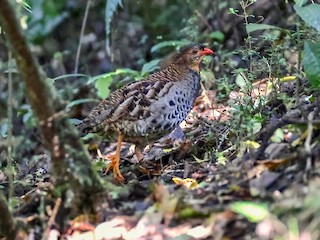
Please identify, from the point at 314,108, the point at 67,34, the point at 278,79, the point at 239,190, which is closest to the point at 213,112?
the point at 278,79

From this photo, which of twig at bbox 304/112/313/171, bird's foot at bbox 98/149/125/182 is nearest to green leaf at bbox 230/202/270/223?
twig at bbox 304/112/313/171

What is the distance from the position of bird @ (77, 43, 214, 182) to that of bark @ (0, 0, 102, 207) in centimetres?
130

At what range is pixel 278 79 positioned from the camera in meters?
4.52

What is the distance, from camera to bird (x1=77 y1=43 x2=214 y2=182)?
4230mm

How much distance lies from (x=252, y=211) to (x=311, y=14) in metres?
1.43

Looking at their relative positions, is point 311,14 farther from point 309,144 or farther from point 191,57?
point 191,57

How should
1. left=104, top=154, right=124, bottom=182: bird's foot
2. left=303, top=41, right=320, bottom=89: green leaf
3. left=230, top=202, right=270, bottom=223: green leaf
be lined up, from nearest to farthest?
left=230, top=202, right=270, bottom=223: green leaf, left=303, top=41, right=320, bottom=89: green leaf, left=104, top=154, right=124, bottom=182: bird's foot

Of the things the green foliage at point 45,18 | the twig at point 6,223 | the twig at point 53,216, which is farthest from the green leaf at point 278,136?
the green foliage at point 45,18

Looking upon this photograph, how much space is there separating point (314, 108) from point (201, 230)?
1.30 metres

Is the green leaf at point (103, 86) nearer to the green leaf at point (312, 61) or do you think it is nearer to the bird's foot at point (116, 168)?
the bird's foot at point (116, 168)

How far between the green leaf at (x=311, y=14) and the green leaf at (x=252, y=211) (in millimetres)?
1297

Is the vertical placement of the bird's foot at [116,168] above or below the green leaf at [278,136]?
below

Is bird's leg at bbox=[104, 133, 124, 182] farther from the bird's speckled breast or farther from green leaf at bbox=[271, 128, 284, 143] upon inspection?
green leaf at bbox=[271, 128, 284, 143]

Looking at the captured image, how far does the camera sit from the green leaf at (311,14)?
3.45 metres
